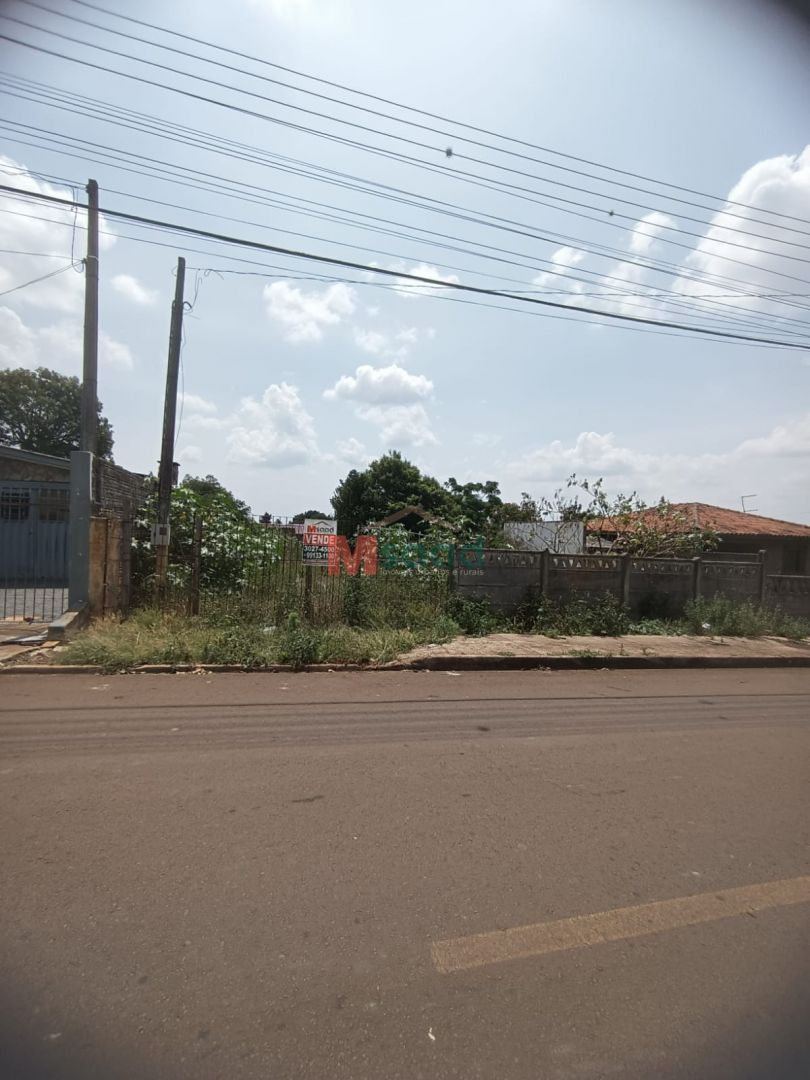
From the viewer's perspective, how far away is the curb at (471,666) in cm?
790

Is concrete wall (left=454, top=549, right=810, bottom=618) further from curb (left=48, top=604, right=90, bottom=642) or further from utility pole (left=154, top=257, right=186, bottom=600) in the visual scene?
curb (left=48, top=604, right=90, bottom=642)

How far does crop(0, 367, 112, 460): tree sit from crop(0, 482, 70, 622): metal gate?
88.0 feet

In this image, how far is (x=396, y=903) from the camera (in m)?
2.98

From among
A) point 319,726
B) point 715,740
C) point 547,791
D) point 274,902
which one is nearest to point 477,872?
point 274,902

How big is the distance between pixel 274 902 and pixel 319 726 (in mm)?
2874

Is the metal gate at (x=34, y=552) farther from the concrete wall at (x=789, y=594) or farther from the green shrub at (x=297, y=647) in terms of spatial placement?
the concrete wall at (x=789, y=594)

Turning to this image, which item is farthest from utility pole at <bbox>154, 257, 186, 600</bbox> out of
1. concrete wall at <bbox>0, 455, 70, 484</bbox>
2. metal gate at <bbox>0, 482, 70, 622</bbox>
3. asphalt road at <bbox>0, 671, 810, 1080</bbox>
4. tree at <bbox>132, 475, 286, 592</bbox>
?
concrete wall at <bbox>0, 455, 70, 484</bbox>

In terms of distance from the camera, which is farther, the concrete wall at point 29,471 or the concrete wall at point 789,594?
the concrete wall at point 29,471

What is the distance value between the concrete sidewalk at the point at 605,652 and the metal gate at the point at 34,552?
6623 mm

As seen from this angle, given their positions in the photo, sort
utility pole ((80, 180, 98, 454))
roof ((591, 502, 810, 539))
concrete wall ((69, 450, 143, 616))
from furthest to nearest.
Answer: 1. roof ((591, 502, 810, 539))
2. utility pole ((80, 180, 98, 454))
3. concrete wall ((69, 450, 143, 616))

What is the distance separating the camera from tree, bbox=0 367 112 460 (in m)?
41.2

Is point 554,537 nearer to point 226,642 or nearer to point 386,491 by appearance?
point 226,642

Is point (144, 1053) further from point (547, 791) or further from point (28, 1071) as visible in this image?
point (547, 791)

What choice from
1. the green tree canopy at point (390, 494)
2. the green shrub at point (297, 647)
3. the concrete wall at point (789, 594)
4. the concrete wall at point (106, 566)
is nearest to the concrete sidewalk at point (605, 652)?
the green shrub at point (297, 647)
